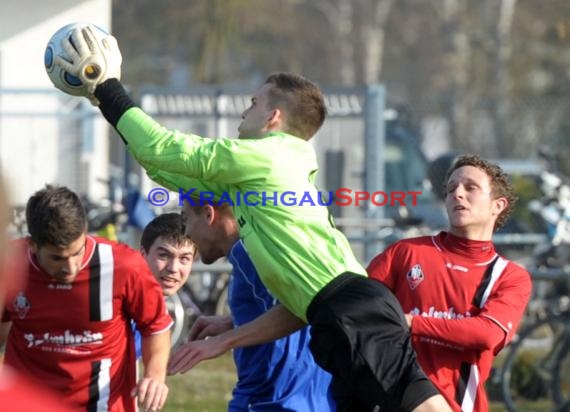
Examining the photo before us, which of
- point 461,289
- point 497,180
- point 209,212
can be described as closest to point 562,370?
point 497,180

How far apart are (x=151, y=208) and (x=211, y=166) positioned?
7.25 meters

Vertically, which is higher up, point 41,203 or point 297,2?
point 297,2

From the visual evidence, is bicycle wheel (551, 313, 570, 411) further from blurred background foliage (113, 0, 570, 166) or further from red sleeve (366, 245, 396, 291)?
blurred background foliage (113, 0, 570, 166)

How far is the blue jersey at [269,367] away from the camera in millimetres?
5051

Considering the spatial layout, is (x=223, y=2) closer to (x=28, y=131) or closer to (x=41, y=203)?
(x=28, y=131)

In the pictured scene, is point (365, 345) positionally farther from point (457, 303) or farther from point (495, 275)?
point (495, 275)

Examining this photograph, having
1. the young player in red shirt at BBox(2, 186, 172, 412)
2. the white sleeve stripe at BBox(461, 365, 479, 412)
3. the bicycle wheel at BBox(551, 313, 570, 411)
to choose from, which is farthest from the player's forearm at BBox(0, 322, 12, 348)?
the bicycle wheel at BBox(551, 313, 570, 411)

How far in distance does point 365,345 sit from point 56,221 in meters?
1.24

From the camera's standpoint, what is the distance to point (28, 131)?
49.9 ft

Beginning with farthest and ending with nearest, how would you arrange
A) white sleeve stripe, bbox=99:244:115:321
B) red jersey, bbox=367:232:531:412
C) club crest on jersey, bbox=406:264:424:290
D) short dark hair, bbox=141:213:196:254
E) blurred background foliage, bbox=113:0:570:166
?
blurred background foliage, bbox=113:0:570:166, short dark hair, bbox=141:213:196:254, club crest on jersey, bbox=406:264:424:290, red jersey, bbox=367:232:531:412, white sleeve stripe, bbox=99:244:115:321

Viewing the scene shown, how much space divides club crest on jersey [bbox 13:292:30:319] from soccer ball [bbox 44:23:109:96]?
0.79 m

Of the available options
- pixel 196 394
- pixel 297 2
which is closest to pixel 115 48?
pixel 196 394

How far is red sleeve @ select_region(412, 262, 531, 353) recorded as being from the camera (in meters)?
5.10

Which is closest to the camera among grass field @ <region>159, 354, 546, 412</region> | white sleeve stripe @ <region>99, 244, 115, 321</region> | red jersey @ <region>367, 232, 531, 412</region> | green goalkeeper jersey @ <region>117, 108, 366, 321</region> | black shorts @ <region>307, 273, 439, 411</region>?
black shorts @ <region>307, 273, 439, 411</region>
